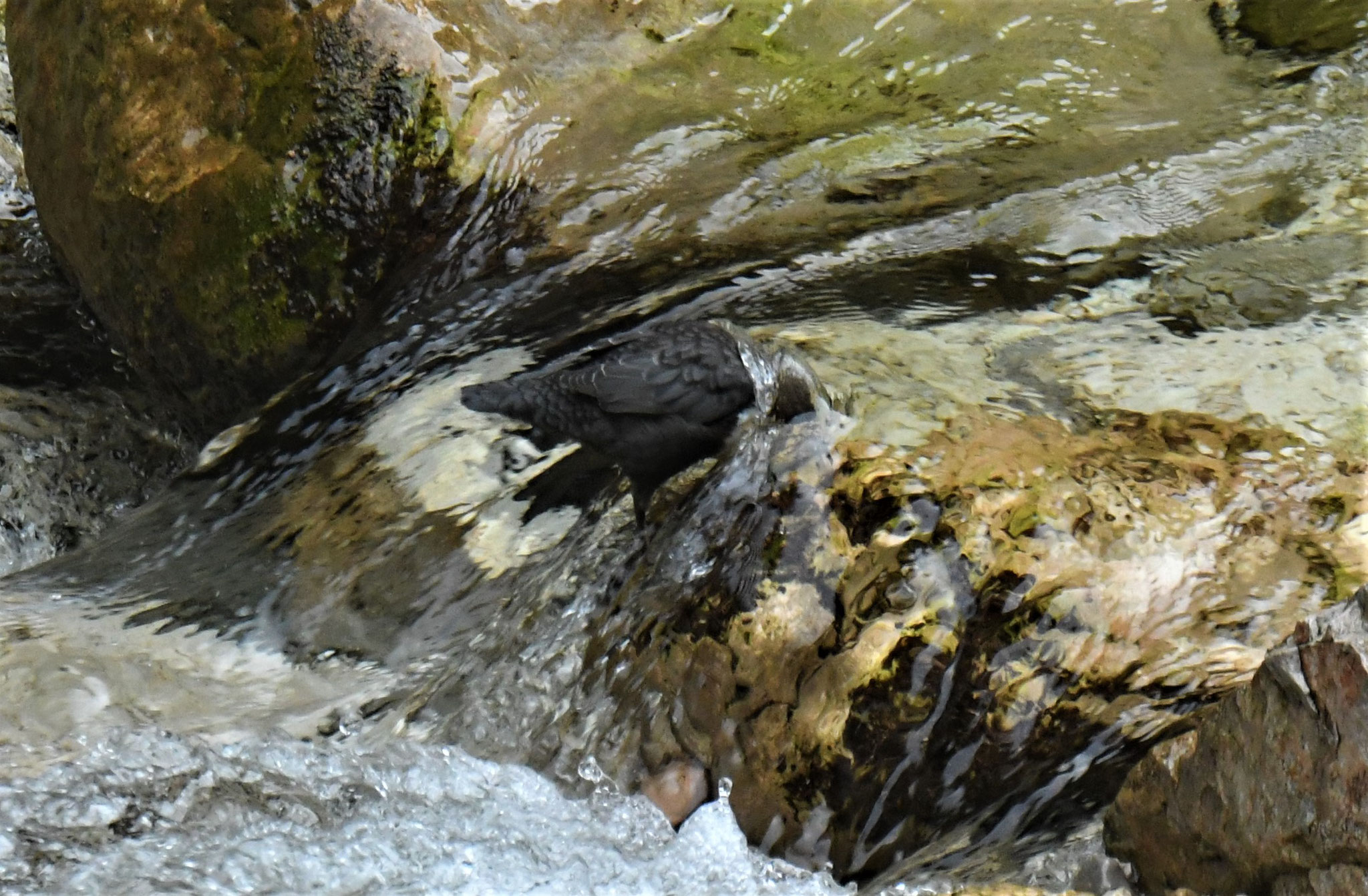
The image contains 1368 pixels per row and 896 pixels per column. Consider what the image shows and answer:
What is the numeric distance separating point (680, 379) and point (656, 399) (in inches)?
3.5

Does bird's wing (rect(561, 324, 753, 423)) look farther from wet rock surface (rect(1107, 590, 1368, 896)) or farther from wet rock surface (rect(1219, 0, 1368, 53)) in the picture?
wet rock surface (rect(1219, 0, 1368, 53))

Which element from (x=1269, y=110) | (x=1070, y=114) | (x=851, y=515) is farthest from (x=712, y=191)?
(x=1269, y=110)

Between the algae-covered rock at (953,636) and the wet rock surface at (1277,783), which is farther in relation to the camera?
the algae-covered rock at (953,636)

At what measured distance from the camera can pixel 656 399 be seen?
10.6ft

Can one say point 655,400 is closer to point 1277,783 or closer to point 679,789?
point 679,789

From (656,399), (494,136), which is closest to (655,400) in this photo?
(656,399)

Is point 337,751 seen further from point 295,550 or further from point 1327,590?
point 1327,590

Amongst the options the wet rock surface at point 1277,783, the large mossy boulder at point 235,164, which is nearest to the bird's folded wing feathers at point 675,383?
the large mossy boulder at point 235,164

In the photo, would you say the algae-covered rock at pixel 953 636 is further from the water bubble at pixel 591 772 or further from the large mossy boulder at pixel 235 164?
the large mossy boulder at pixel 235 164

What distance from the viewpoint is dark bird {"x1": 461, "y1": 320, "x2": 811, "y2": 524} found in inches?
127

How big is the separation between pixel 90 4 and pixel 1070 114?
3.86m

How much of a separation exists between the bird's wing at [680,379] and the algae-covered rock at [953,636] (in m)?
0.47

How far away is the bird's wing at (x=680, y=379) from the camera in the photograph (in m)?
3.21

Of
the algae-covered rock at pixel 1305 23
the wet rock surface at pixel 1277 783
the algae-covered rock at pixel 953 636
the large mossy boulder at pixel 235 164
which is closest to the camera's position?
the wet rock surface at pixel 1277 783
